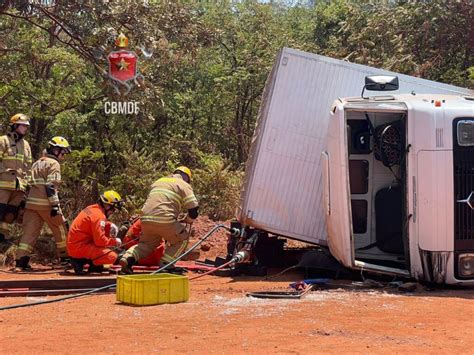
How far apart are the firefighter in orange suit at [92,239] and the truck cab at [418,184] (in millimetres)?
2970

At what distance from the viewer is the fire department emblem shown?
14.0 meters

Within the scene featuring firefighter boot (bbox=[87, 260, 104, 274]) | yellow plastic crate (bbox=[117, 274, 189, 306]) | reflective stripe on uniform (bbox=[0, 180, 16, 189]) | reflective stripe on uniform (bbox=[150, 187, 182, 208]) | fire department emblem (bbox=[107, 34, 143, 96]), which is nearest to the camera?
yellow plastic crate (bbox=[117, 274, 189, 306])

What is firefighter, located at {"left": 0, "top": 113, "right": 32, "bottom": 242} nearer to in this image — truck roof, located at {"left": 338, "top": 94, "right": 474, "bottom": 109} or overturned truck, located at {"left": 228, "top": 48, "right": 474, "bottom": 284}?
overturned truck, located at {"left": 228, "top": 48, "right": 474, "bottom": 284}

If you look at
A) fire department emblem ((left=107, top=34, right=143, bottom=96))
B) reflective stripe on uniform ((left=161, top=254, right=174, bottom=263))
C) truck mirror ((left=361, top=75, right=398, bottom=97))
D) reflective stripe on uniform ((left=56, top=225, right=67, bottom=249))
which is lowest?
reflective stripe on uniform ((left=161, top=254, right=174, bottom=263))

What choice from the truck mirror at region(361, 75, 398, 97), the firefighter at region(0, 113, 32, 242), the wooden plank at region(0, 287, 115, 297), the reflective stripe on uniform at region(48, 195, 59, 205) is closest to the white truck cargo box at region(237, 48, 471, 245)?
the truck mirror at region(361, 75, 398, 97)

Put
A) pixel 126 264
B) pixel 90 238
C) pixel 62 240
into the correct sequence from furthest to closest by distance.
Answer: pixel 62 240 < pixel 90 238 < pixel 126 264

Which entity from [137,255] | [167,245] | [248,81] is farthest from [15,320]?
[248,81]

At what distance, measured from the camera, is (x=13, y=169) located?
11594 mm

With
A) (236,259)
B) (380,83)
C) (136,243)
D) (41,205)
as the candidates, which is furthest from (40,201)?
(380,83)

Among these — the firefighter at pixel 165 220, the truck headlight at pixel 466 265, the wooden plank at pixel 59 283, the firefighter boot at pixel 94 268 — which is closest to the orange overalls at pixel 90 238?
the firefighter boot at pixel 94 268

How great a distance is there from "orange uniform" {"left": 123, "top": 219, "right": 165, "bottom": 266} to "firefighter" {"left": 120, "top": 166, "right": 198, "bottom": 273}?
0.77 feet

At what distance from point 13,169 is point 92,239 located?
1.86 metres

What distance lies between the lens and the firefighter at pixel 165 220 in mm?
10359

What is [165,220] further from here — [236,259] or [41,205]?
[41,205]
